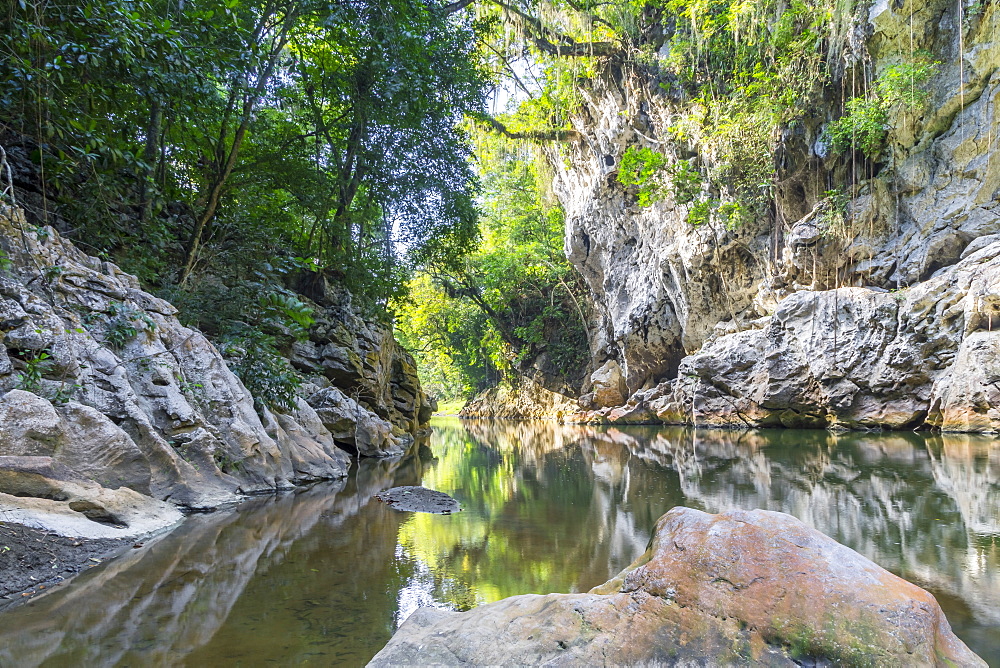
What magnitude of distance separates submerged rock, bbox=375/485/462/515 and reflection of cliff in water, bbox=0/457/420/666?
2.12ft

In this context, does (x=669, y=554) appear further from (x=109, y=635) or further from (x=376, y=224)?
(x=376, y=224)

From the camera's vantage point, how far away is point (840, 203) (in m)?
13.5

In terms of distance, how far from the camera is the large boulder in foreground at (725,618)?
186 cm

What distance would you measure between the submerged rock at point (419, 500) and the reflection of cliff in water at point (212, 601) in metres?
0.65

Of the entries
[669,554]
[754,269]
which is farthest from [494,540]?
[754,269]

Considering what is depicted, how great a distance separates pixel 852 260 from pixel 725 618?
14.0m

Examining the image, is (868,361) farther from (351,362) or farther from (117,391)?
(117,391)

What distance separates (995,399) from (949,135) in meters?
5.73

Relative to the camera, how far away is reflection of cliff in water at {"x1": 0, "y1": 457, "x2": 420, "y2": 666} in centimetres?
243

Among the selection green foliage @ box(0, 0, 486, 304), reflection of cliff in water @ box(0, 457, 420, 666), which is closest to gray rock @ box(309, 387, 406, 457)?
green foliage @ box(0, 0, 486, 304)

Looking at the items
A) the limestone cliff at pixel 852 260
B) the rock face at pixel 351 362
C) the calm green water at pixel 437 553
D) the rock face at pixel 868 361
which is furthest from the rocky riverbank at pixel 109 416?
the limestone cliff at pixel 852 260

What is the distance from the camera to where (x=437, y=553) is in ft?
13.3

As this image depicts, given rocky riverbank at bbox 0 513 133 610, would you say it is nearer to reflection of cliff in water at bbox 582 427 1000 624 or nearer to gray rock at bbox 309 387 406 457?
reflection of cliff in water at bbox 582 427 1000 624

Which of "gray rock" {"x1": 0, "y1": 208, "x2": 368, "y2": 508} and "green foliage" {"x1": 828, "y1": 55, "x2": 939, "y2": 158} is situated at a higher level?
"green foliage" {"x1": 828, "y1": 55, "x2": 939, "y2": 158}
